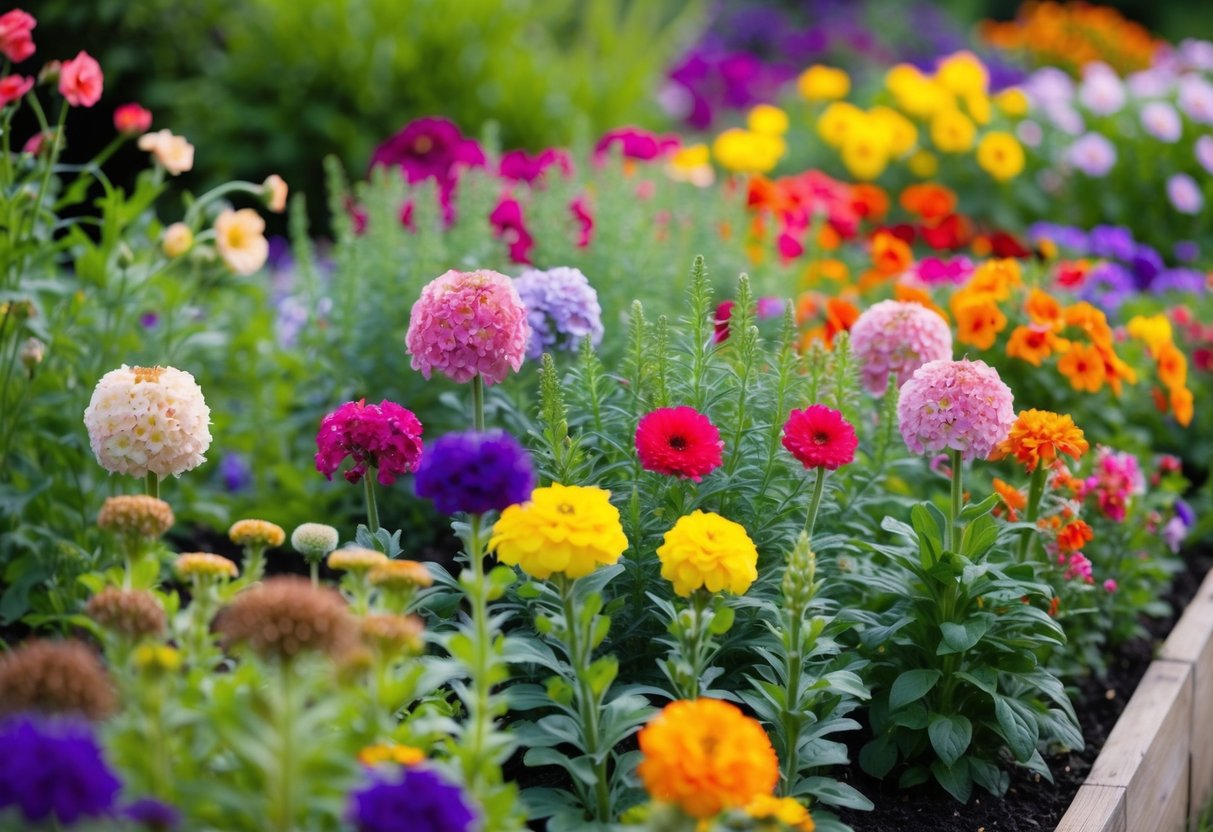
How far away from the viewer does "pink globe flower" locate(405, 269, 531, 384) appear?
7.67 feet

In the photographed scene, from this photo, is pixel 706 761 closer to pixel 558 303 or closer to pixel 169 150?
pixel 558 303

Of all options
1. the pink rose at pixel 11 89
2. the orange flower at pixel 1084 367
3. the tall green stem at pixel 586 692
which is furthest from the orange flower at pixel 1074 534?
the pink rose at pixel 11 89

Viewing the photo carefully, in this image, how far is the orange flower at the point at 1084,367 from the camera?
3037 mm

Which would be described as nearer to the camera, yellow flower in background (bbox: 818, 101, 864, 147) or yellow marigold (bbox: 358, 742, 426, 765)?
yellow marigold (bbox: 358, 742, 426, 765)

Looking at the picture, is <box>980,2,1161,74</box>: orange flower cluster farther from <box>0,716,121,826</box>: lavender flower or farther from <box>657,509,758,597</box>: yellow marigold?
<box>0,716,121,826</box>: lavender flower

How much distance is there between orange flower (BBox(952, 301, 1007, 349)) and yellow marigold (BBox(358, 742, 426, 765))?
1925 mm

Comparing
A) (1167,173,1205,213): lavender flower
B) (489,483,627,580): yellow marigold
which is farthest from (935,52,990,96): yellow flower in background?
(489,483,627,580): yellow marigold

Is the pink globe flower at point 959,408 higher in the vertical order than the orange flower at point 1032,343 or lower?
lower

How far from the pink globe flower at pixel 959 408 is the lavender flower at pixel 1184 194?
13.2 ft

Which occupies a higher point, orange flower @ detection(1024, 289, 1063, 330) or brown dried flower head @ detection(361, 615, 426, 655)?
orange flower @ detection(1024, 289, 1063, 330)

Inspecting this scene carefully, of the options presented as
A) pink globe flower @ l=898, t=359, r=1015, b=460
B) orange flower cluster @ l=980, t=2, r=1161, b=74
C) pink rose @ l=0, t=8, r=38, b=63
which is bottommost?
pink globe flower @ l=898, t=359, r=1015, b=460

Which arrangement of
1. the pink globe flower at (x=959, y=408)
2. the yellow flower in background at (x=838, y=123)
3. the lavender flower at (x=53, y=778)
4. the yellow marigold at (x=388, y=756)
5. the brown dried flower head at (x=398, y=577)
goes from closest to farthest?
the lavender flower at (x=53, y=778), the yellow marigold at (x=388, y=756), the brown dried flower head at (x=398, y=577), the pink globe flower at (x=959, y=408), the yellow flower in background at (x=838, y=123)

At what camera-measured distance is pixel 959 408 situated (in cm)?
231

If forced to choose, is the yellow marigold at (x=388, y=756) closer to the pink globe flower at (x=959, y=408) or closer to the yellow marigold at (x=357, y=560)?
A: the yellow marigold at (x=357, y=560)
